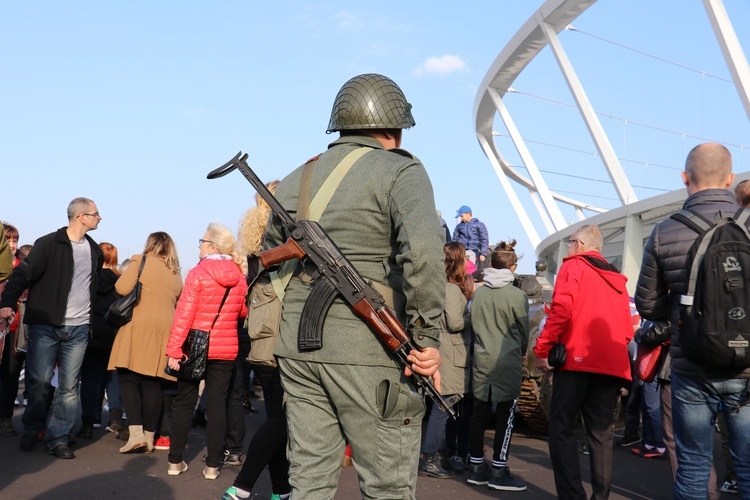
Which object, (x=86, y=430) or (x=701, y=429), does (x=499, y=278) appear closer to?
(x=701, y=429)

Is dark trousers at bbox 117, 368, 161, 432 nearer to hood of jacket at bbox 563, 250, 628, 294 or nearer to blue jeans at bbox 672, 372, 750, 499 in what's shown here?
hood of jacket at bbox 563, 250, 628, 294

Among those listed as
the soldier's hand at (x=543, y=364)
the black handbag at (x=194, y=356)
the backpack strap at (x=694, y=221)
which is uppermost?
the backpack strap at (x=694, y=221)

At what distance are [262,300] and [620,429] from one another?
768 cm

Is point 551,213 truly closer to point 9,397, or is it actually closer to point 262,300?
point 9,397

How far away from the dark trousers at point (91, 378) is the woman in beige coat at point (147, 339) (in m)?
0.92

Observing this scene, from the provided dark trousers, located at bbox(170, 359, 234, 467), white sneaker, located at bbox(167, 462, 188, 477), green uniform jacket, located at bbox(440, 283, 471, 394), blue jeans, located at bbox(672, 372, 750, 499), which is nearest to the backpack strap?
blue jeans, located at bbox(672, 372, 750, 499)

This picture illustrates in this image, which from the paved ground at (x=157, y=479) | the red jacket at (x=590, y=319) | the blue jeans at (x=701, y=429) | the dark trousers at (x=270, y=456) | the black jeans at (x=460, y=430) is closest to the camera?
the blue jeans at (x=701, y=429)

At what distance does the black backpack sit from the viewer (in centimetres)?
376

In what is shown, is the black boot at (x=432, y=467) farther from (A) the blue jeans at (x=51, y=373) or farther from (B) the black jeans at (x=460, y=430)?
(A) the blue jeans at (x=51, y=373)

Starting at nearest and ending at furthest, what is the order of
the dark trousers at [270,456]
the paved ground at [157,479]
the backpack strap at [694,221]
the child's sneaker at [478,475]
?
the backpack strap at [694,221] → the dark trousers at [270,456] → the paved ground at [157,479] → the child's sneaker at [478,475]

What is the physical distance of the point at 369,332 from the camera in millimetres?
3299

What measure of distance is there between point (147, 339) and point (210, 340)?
1119 millimetres

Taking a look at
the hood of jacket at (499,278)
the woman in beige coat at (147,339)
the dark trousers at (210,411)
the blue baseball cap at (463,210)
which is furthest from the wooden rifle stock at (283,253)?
the blue baseball cap at (463,210)

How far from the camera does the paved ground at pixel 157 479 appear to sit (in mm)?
6078
